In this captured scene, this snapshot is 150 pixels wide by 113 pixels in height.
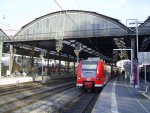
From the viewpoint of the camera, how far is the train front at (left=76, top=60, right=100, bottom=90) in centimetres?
2880

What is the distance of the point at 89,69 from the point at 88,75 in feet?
2.09

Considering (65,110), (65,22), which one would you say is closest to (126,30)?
(65,22)

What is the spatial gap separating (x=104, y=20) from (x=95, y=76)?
2522cm

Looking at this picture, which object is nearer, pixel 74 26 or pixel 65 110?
pixel 65 110

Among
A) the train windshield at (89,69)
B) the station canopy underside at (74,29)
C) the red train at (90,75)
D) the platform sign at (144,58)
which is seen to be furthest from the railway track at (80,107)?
the station canopy underside at (74,29)

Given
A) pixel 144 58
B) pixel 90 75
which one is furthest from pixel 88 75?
pixel 144 58

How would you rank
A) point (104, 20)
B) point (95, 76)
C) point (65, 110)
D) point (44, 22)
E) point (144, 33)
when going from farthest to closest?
point (44, 22) < point (104, 20) < point (144, 33) < point (95, 76) < point (65, 110)

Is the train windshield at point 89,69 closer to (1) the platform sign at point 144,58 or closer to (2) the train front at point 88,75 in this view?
(2) the train front at point 88,75

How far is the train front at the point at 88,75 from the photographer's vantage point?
94.5ft

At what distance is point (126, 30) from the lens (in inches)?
1994

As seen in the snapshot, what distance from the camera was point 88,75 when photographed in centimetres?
2905

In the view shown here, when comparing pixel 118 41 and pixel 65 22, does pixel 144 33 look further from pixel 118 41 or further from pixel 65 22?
pixel 65 22

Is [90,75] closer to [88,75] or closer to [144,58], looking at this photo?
[88,75]

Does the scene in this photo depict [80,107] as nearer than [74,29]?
Yes
